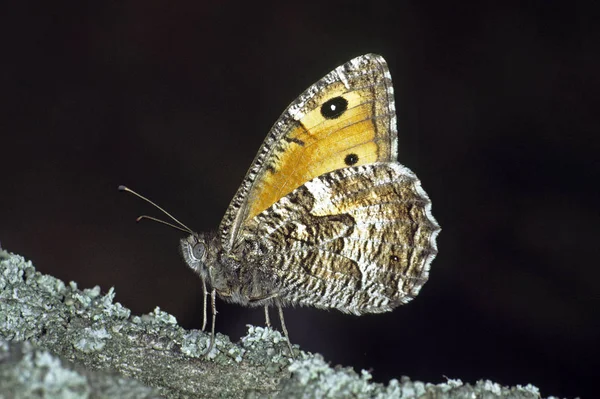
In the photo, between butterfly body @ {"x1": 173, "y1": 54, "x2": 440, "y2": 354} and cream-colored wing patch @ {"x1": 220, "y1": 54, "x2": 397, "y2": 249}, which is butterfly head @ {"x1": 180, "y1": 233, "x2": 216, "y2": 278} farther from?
cream-colored wing patch @ {"x1": 220, "y1": 54, "x2": 397, "y2": 249}

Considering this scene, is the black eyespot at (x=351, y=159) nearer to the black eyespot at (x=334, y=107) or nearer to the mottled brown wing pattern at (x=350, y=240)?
the mottled brown wing pattern at (x=350, y=240)

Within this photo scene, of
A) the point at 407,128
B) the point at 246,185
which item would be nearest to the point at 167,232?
the point at 246,185

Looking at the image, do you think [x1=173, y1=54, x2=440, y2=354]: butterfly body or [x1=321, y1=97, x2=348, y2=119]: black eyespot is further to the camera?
[x1=321, y1=97, x2=348, y2=119]: black eyespot

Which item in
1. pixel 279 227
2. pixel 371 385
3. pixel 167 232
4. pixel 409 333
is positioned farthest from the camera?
pixel 167 232

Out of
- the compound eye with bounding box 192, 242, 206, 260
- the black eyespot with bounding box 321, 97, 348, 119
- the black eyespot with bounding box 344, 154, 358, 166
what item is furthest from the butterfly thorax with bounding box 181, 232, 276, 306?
the black eyespot with bounding box 321, 97, 348, 119

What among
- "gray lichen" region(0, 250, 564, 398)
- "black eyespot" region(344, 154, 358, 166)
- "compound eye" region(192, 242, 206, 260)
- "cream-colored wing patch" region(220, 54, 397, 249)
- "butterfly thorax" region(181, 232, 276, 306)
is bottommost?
"gray lichen" region(0, 250, 564, 398)

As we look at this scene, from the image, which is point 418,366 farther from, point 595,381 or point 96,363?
point 96,363

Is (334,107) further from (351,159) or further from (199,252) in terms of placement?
(199,252)
